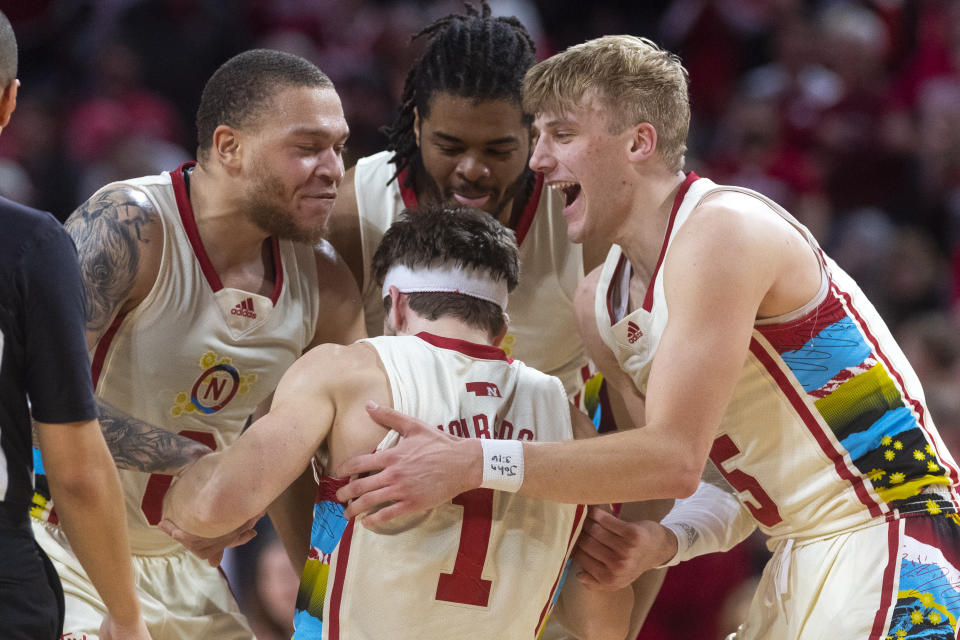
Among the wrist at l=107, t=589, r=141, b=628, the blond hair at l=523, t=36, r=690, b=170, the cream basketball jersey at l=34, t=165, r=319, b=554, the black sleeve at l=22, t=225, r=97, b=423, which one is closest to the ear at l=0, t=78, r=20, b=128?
the black sleeve at l=22, t=225, r=97, b=423

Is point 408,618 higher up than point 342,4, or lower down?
lower down

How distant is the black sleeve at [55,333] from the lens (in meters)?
2.53

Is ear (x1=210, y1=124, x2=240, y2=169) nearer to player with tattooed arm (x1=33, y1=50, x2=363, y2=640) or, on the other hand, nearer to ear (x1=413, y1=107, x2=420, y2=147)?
player with tattooed arm (x1=33, y1=50, x2=363, y2=640)

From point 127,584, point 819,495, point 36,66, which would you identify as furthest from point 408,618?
point 36,66

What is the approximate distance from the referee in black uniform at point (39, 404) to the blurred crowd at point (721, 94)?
17.9ft

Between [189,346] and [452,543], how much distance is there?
1291mm

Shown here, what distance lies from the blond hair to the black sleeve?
154 centimetres

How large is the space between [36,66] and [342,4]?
2.51 metres

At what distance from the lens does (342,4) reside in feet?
33.9

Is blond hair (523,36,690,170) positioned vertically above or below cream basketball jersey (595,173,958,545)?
above

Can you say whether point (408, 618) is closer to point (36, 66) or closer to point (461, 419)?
point (461, 419)

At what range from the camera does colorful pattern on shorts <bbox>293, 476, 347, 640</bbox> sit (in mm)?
3160

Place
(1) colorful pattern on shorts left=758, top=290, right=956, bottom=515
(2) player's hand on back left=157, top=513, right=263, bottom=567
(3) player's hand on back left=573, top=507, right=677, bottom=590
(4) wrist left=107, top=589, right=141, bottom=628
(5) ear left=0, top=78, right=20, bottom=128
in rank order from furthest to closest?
(3) player's hand on back left=573, top=507, right=677, bottom=590
(2) player's hand on back left=157, top=513, right=263, bottom=567
(1) colorful pattern on shorts left=758, top=290, right=956, bottom=515
(4) wrist left=107, top=589, right=141, bottom=628
(5) ear left=0, top=78, right=20, bottom=128

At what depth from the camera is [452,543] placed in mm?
3113
